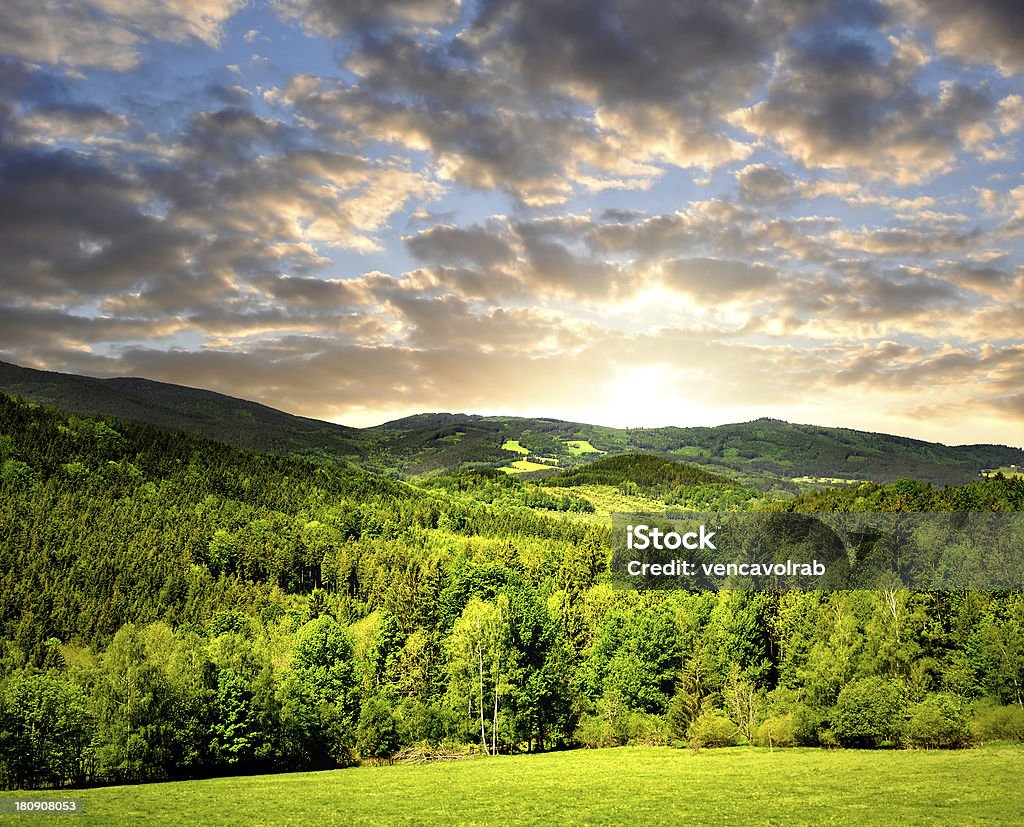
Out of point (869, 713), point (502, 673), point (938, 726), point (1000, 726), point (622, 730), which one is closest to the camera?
point (938, 726)

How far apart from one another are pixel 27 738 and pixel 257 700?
705 inches

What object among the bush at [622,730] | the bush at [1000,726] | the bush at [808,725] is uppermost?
the bush at [1000,726]

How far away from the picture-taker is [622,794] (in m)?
51.4

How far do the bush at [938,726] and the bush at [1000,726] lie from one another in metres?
1.00

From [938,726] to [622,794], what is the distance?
35.6 metres

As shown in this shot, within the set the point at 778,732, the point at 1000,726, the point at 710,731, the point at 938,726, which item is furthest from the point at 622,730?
the point at 1000,726

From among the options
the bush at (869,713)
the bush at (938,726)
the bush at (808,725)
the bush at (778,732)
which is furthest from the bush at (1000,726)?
the bush at (778,732)

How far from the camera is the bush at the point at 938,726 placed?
67.9m

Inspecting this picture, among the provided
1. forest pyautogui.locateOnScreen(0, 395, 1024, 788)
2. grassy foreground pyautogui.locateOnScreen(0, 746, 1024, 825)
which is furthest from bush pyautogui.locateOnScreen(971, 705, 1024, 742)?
grassy foreground pyautogui.locateOnScreen(0, 746, 1024, 825)

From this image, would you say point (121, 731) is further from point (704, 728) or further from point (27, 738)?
point (704, 728)

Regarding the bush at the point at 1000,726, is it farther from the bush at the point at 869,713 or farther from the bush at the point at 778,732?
the bush at the point at 778,732

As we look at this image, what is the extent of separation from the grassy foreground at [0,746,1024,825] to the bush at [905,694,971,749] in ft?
12.0

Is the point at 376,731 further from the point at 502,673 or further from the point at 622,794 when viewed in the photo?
the point at 622,794

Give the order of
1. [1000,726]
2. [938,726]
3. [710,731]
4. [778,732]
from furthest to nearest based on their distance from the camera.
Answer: [710,731]
[778,732]
[1000,726]
[938,726]
